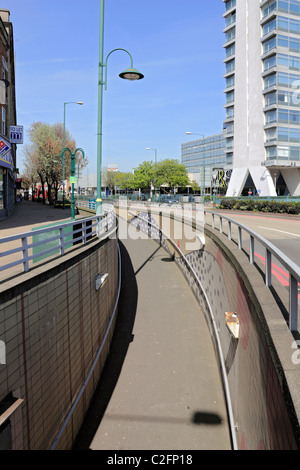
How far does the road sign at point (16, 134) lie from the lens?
83.3 ft

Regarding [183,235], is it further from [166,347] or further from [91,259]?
[91,259]

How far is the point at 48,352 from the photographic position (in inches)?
239

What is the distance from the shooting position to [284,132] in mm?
51625

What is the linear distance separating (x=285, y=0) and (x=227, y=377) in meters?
56.7

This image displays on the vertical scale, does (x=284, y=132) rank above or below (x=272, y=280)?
above

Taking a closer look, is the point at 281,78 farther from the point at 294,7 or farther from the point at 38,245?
the point at 38,245

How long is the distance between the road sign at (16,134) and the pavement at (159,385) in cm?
1521

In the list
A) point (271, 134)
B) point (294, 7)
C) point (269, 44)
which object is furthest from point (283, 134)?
point (294, 7)

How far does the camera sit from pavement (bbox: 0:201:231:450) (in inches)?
319

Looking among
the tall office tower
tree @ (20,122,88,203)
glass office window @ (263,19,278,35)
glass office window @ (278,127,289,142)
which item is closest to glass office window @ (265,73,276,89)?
the tall office tower

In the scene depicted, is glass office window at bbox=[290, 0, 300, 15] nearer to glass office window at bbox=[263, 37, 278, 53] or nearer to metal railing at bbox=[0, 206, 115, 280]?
glass office window at bbox=[263, 37, 278, 53]

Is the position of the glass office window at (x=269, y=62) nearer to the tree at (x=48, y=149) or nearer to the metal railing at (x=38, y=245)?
the tree at (x=48, y=149)

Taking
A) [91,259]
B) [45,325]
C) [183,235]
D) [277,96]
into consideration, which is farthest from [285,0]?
[45,325]

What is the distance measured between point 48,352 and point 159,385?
5092mm
